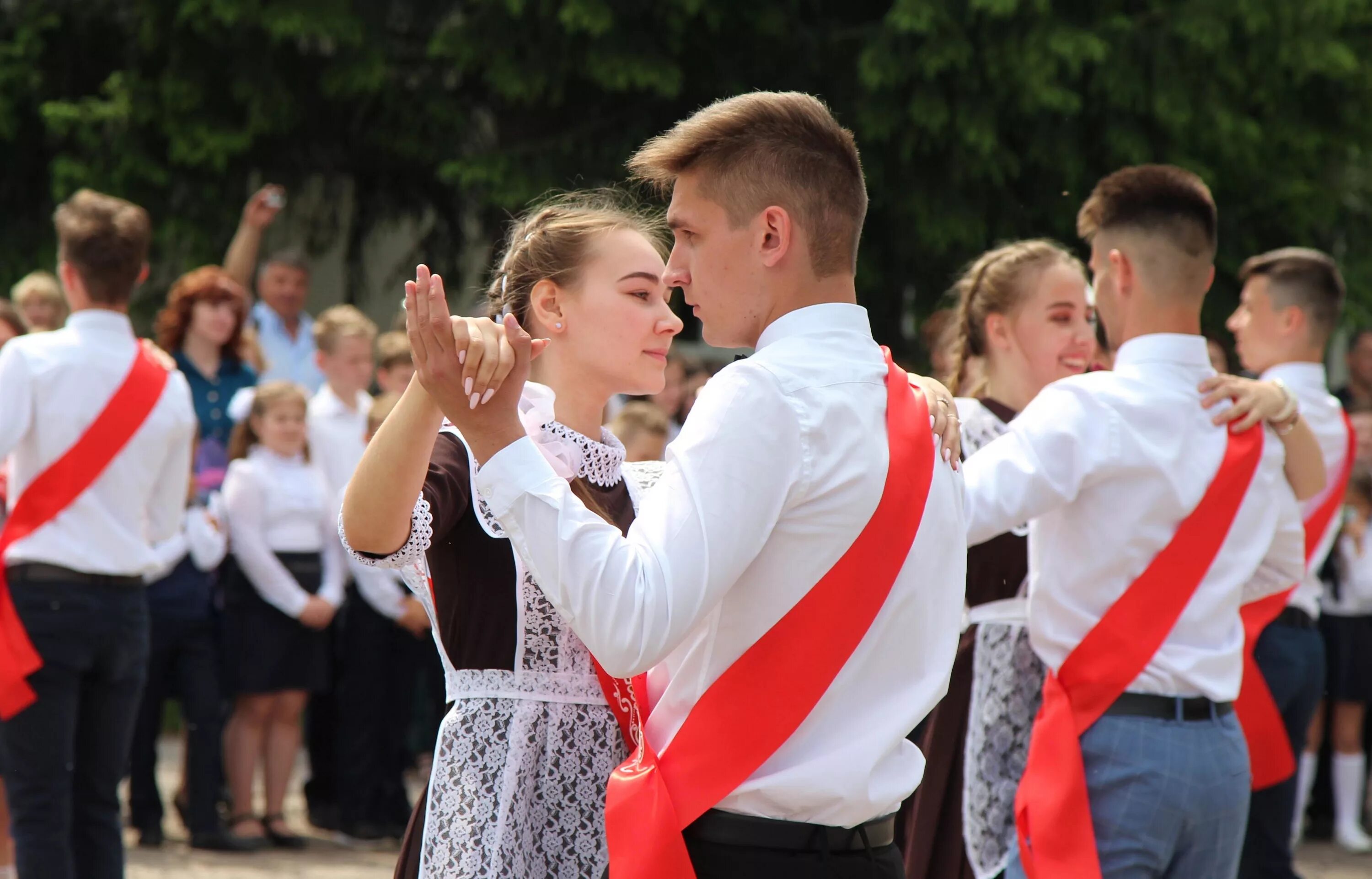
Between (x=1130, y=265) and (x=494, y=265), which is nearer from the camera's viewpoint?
(x=494, y=265)

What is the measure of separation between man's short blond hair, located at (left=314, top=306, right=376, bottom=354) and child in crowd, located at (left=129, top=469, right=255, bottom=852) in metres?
0.99

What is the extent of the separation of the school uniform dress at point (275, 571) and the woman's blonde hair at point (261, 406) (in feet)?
0.28

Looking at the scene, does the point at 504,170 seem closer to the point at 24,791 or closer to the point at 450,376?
the point at 24,791

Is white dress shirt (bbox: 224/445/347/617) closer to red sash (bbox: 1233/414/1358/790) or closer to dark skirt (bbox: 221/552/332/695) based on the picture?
dark skirt (bbox: 221/552/332/695)

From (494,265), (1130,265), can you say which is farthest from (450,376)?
(1130,265)

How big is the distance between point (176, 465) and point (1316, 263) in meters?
4.13

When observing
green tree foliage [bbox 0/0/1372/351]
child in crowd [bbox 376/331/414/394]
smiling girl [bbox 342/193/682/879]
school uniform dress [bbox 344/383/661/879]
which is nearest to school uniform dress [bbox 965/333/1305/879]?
smiling girl [bbox 342/193/682/879]

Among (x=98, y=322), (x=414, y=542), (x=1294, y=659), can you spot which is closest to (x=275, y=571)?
(x=98, y=322)

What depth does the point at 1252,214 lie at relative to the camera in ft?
29.8

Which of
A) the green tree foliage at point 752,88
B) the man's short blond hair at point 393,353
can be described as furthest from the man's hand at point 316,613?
the green tree foliage at point 752,88

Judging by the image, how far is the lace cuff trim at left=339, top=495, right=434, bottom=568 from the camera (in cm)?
242

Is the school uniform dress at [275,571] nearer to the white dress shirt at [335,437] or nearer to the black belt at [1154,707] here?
the white dress shirt at [335,437]

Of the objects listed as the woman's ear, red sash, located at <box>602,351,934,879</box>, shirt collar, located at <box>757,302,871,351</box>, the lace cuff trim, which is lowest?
red sash, located at <box>602,351,934,879</box>

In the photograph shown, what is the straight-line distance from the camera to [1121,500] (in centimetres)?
342
